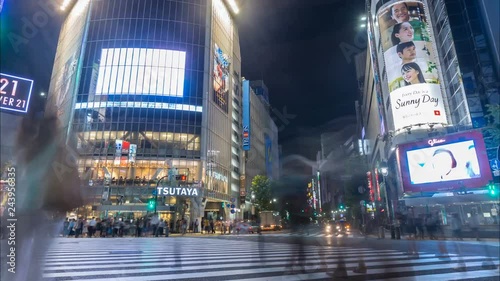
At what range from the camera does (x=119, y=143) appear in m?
37.4

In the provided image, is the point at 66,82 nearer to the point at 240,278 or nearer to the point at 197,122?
the point at 197,122

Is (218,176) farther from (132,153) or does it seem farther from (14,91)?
(14,91)

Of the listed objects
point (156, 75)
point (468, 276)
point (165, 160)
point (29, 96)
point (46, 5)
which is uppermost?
point (156, 75)

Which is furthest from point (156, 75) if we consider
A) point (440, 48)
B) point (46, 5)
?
point (46, 5)

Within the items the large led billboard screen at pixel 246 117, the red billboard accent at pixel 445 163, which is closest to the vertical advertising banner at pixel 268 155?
the large led billboard screen at pixel 246 117

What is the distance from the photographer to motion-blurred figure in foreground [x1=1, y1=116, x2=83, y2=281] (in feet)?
7.72

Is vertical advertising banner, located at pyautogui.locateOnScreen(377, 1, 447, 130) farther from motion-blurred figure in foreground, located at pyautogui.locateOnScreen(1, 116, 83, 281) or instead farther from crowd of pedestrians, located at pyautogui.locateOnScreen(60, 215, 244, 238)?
motion-blurred figure in foreground, located at pyautogui.locateOnScreen(1, 116, 83, 281)

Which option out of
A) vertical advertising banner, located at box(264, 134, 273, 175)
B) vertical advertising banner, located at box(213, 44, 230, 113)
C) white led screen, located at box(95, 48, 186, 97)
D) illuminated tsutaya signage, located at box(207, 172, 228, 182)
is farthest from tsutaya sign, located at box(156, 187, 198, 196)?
vertical advertising banner, located at box(264, 134, 273, 175)

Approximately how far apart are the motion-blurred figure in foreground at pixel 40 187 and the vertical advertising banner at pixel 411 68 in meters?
29.8

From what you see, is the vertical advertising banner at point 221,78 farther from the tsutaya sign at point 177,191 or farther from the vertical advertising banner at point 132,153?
the tsutaya sign at point 177,191

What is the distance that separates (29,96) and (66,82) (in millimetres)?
50444

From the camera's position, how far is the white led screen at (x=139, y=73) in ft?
133

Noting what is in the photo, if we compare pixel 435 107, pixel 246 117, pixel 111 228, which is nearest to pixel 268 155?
pixel 246 117

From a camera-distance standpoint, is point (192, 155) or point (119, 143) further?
point (192, 155)
